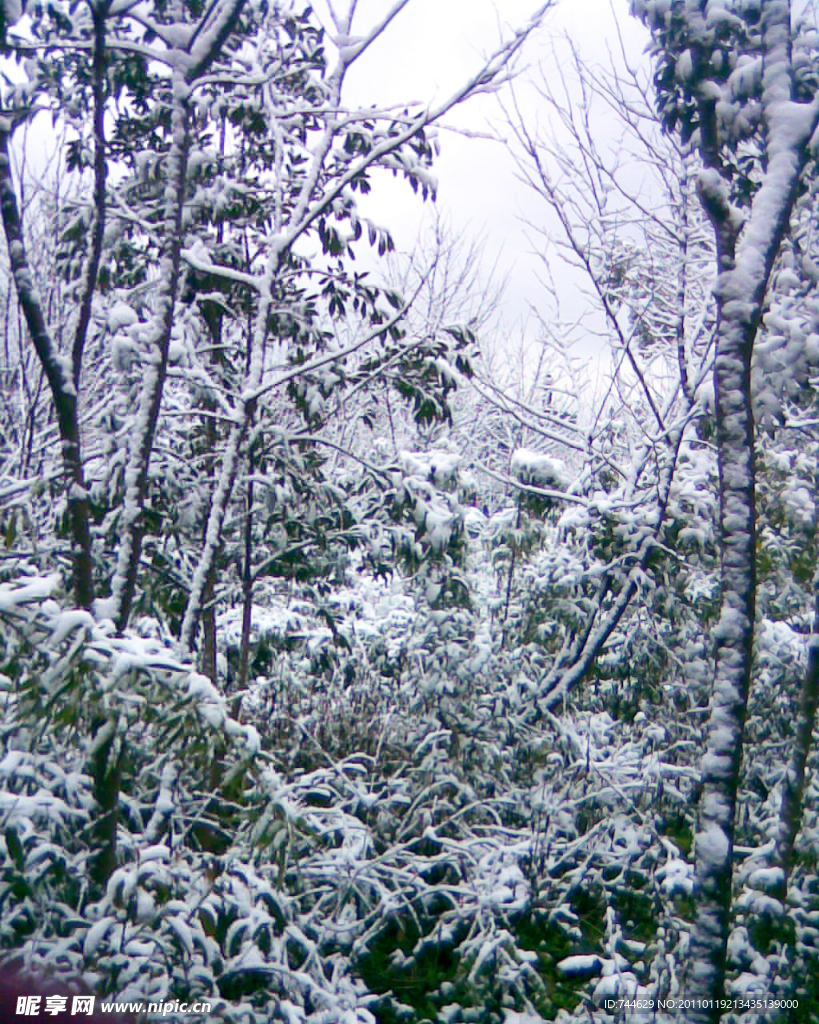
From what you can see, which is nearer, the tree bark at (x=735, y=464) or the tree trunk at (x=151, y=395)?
the tree bark at (x=735, y=464)

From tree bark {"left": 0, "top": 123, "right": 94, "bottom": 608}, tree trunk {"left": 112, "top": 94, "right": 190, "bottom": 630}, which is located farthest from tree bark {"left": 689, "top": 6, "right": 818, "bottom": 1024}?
tree bark {"left": 0, "top": 123, "right": 94, "bottom": 608}

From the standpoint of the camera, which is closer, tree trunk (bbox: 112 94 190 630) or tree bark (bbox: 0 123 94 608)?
tree bark (bbox: 0 123 94 608)

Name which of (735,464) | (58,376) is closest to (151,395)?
(58,376)

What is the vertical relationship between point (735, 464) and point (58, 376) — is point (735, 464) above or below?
below

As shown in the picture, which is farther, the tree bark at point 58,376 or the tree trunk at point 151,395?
the tree trunk at point 151,395

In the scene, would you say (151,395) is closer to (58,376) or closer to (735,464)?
(58,376)

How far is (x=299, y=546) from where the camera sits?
5.68 metres

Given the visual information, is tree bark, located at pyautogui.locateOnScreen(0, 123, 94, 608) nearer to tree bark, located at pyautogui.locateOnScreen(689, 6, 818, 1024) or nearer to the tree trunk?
the tree trunk

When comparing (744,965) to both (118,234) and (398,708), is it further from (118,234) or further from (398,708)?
(118,234)

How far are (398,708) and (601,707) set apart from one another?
6.88 ft

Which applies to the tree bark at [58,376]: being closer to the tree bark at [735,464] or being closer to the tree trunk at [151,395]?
the tree trunk at [151,395]

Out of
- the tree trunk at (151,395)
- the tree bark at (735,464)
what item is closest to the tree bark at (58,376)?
the tree trunk at (151,395)

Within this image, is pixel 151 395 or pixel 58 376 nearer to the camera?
pixel 58 376

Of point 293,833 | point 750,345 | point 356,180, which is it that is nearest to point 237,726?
point 293,833
